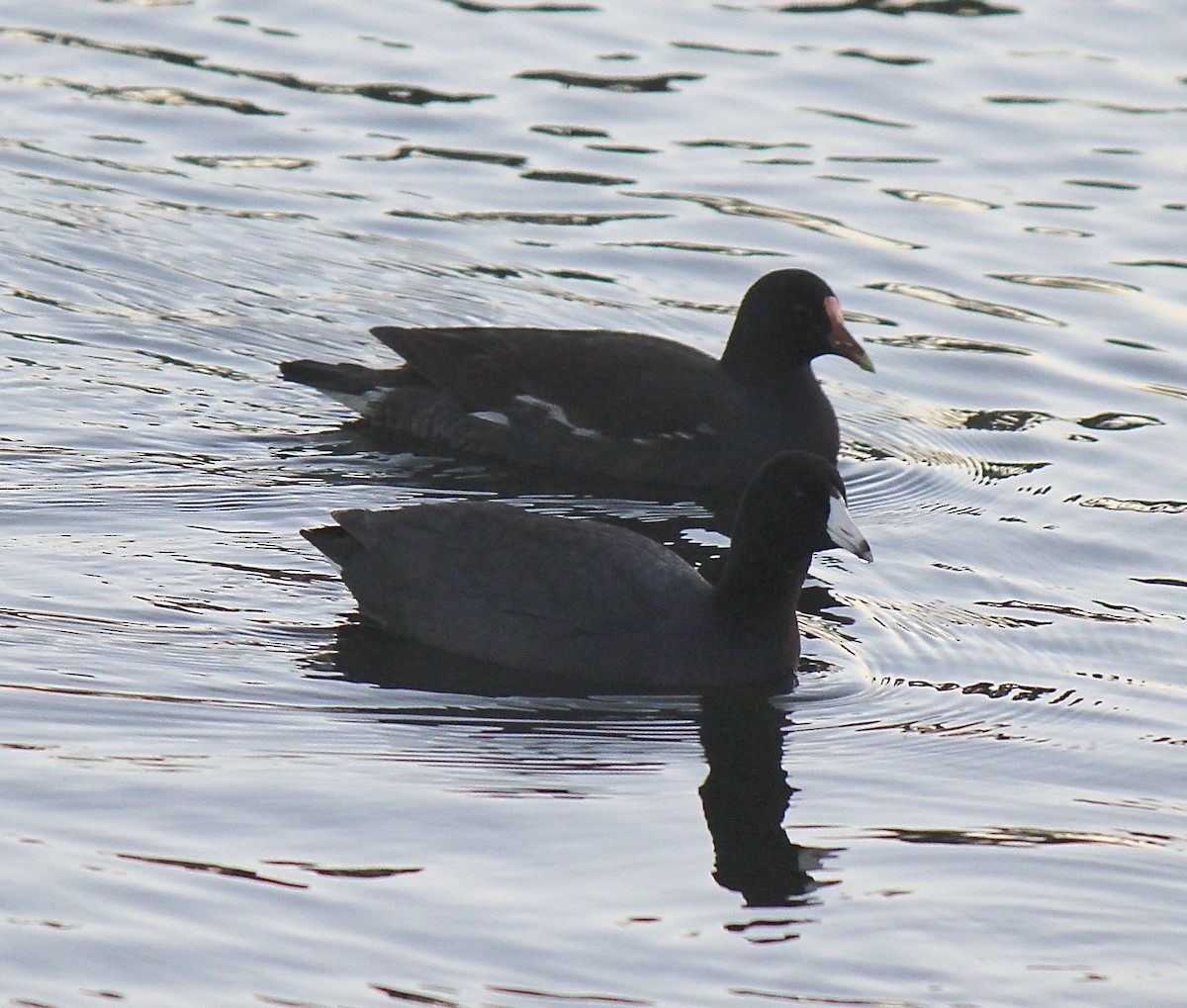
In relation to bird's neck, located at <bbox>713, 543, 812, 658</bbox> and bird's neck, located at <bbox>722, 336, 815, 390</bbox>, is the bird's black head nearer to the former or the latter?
bird's neck, located at <bbox>722, 336, 815, 390</bbox>

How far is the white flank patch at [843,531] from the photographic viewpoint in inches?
303

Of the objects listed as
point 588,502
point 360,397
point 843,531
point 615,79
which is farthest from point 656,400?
point 615,79

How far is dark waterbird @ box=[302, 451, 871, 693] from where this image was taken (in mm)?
7598

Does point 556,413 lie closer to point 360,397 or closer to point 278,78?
A: point 360,397

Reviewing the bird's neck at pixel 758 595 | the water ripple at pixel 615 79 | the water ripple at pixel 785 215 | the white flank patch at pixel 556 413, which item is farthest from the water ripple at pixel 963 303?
the bird's neck at pixel 758 595

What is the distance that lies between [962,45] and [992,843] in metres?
10.5

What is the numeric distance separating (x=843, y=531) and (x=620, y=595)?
2.59ft

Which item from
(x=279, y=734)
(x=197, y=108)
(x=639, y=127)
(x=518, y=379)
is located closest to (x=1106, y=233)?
(x=639, y=127)

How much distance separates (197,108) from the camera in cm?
1443

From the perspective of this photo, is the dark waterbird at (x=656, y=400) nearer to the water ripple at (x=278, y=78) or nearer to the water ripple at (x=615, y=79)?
the water ripple at (x=278, y=78)

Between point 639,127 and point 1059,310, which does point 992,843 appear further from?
point 639,127

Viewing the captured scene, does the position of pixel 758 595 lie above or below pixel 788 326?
below

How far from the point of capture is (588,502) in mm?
9883

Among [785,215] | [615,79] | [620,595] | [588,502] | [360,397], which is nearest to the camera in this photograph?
[620,595]
